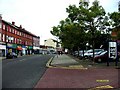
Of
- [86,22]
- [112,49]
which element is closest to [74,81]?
[112,49]

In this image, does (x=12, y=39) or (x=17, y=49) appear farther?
(x=17, y=49)

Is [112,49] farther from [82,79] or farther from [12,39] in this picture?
[12,39]

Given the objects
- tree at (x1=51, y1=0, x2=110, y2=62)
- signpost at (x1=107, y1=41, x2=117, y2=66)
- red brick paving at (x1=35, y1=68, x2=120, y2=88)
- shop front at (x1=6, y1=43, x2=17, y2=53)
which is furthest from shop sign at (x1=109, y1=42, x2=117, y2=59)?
shop front at (x1=6, y1=43, x2=17, y2=53)

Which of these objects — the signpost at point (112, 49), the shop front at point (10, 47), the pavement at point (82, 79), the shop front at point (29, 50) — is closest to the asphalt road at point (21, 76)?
the pavement at point (82, 79)


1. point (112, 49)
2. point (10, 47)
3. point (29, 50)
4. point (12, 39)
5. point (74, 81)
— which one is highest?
point (12, 39)

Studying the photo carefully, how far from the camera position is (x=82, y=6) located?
3262cm

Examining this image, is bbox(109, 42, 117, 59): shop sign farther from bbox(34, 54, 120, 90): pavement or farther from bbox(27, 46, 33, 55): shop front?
bbox(27, 46, 33, 55): shop front

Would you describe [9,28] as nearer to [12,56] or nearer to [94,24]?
[12,56]

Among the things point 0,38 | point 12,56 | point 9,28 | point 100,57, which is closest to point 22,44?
point 9,28

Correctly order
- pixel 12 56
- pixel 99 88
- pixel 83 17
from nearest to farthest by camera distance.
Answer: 1. pixel 99 88
2. pixel 83 17
3. pixel 12 56

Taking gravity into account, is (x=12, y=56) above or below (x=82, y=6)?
below

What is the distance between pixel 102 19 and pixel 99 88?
21041 mm

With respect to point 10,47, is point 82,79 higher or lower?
lower

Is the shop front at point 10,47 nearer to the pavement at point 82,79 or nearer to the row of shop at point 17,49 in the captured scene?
the row of shop at point 17,49
